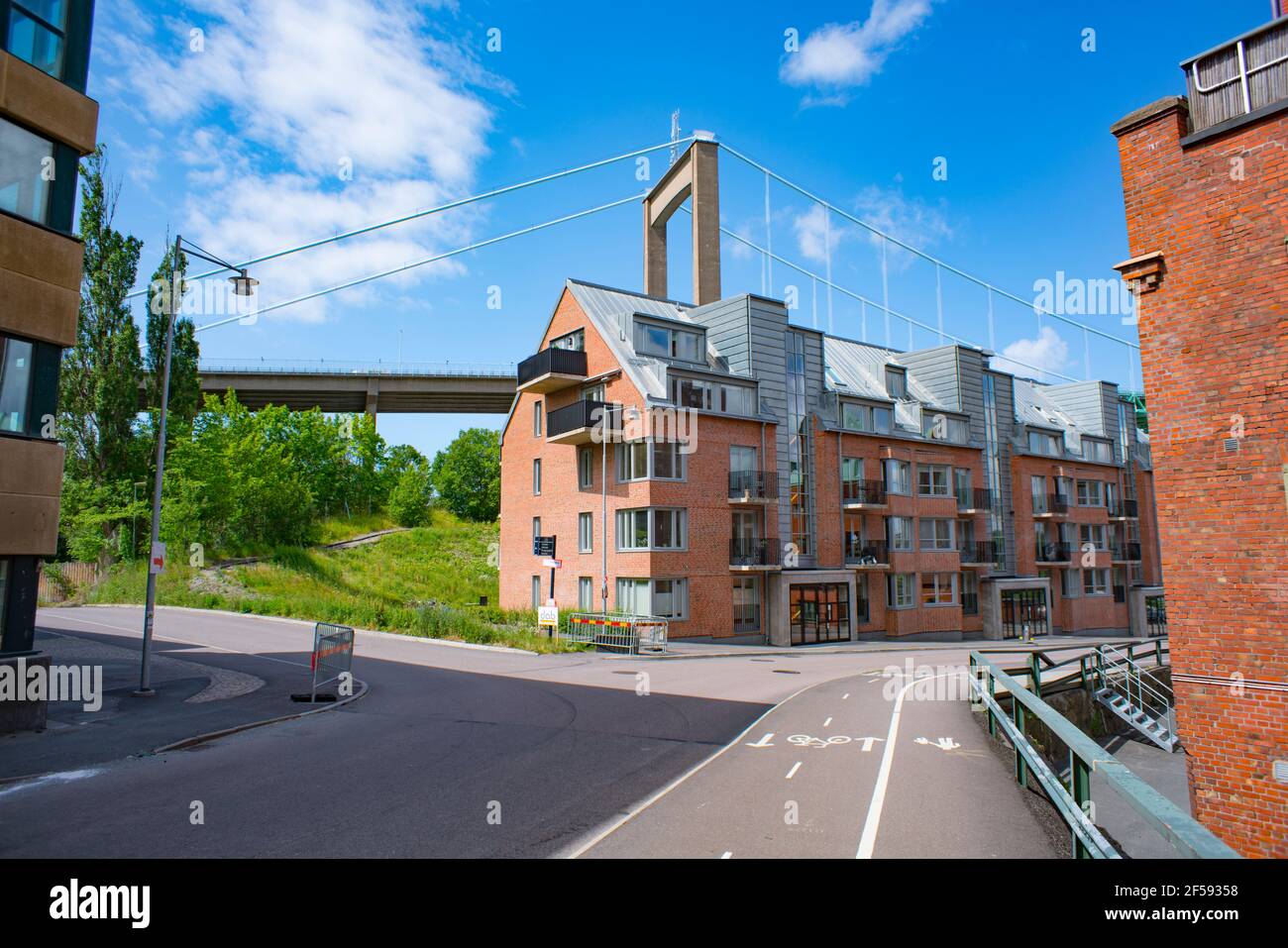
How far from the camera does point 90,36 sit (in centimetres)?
1273

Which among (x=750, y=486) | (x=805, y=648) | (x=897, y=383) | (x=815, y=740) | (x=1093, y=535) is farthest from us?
(x=1093, y=535)

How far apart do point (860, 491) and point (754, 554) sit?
7503 millimetres

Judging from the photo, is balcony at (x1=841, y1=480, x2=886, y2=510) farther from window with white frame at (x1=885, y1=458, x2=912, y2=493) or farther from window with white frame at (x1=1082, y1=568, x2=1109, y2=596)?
window with white frame at (x1=1082, y1=568, x2=1109, y2=596)

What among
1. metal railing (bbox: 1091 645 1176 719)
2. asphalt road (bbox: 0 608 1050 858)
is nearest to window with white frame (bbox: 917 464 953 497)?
metal railing (bbox: 1091 645 1176 719)

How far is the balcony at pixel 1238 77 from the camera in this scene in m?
10.3

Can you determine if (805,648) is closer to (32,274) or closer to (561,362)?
(561,362)

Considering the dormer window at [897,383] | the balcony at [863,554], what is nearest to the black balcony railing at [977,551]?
the balcony at [863,554]

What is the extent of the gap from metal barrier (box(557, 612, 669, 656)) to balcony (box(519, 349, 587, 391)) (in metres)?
11.4

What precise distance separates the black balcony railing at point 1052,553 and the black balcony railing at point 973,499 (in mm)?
6196

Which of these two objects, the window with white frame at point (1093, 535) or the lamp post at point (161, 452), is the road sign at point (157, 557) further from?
the window with white frame at point (1093, 535)

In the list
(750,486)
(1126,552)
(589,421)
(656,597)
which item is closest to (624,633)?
(656,597)

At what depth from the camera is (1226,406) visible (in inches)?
401

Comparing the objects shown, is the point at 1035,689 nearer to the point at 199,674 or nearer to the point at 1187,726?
the point at 1187,726

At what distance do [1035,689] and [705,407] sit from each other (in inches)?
758
